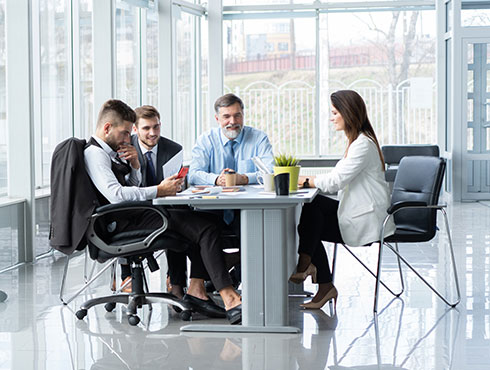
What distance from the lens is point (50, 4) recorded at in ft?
23.0

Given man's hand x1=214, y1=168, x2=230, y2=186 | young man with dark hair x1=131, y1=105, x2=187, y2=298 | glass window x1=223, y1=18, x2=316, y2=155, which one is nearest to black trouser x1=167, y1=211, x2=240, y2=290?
young man with dark hair x1=131, y1=105, x2=187, y2=298

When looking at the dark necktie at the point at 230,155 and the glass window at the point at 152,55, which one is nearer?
the dark necktie at the point at 230,155

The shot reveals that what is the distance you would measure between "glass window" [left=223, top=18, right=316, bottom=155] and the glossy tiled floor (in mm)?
7256

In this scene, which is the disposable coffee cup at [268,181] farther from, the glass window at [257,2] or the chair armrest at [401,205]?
the glass window at [257,2]

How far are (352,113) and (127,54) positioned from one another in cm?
463

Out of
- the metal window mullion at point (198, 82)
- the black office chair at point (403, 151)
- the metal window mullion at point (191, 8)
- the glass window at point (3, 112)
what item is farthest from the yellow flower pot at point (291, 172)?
the metal window mullion at point (198, 82)

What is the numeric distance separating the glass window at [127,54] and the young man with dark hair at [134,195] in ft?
12.9

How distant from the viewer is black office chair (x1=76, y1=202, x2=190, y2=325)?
4102 mm

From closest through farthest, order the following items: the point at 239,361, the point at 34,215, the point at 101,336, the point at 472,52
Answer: the point at 239,361 < the point at 101,336 < the point at 34,215 < the point at 472,52

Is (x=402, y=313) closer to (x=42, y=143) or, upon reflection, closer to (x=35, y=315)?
(x=35, y=315)

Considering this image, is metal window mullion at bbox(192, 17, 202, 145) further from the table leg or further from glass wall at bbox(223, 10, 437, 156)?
the table leg

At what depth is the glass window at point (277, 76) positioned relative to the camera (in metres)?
12.5

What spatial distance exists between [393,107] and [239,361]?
9250 mm

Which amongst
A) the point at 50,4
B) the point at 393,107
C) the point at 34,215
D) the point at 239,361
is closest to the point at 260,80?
the point at 393,107
